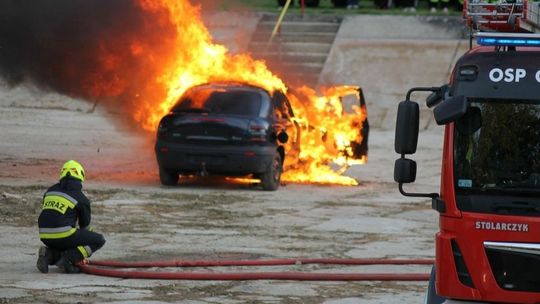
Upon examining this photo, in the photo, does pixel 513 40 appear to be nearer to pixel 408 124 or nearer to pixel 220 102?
pixel 408 124

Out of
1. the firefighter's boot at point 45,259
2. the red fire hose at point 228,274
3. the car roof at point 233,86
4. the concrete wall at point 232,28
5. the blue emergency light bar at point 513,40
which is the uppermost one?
the concrete wall at point 232,28

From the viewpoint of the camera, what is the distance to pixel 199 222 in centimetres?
1684

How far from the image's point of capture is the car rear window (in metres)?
20.2

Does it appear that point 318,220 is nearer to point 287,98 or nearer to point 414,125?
point 287,98

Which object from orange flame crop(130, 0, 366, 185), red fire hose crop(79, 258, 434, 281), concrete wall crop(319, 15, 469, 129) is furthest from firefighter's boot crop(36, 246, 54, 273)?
concrete wall crop(319, 15, 469, 129)

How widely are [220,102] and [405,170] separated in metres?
10.8

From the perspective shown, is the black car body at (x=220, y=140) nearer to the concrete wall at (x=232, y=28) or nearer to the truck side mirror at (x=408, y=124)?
the concrete wall at (x=232, y=28)

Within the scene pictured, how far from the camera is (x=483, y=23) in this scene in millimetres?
10844

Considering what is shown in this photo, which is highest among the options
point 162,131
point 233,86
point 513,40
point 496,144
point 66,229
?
point 513,40

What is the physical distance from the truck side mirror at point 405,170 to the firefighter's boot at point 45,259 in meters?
4.36

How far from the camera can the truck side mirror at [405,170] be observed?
32.2 feet

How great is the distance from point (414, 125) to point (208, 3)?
13.2 m

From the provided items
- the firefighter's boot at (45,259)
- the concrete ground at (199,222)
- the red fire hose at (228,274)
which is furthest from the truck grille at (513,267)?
the firefighter's boot at (45,259)

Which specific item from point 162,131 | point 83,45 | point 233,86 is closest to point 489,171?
point 162,131
